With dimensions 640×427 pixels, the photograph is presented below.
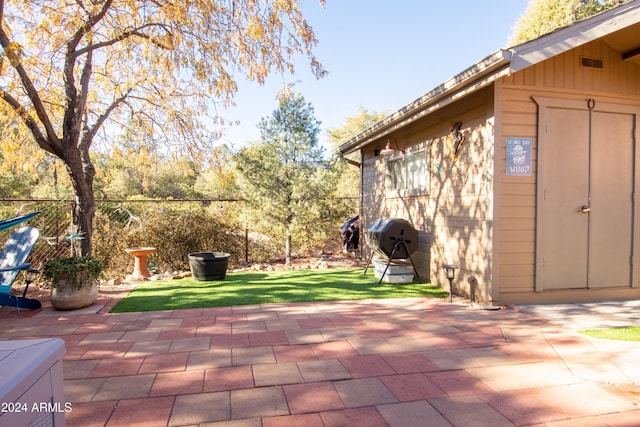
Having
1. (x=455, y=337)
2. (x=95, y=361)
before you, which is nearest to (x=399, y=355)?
(x=455, y=337)

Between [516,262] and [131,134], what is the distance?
6.79 meters

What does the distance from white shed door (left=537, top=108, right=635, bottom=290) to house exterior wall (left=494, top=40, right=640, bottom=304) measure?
0.45ft

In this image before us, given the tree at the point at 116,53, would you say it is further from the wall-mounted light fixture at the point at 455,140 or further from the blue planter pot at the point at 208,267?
the wall-mounted light fixture at the point at 455,140

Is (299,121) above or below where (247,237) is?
above

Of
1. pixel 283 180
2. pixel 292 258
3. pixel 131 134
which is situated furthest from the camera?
pixel 292 258

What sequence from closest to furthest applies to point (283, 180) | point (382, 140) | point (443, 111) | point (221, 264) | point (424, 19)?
1. point (443, 111)
2. point (221, 264)
3. point (382, 140)
4. point (283, 180)
5. point (424, 19)

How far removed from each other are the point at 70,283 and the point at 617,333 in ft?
19.1

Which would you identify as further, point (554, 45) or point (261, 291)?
point (261, 291)

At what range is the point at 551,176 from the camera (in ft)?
15.5

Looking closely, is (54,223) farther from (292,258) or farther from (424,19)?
(424,19)

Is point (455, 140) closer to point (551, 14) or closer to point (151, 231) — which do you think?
point (151, 231)

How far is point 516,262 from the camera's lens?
469 cm

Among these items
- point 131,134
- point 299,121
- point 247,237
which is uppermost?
point 299,121

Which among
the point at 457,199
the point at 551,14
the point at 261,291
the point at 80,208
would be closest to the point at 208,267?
the point at 261,291
